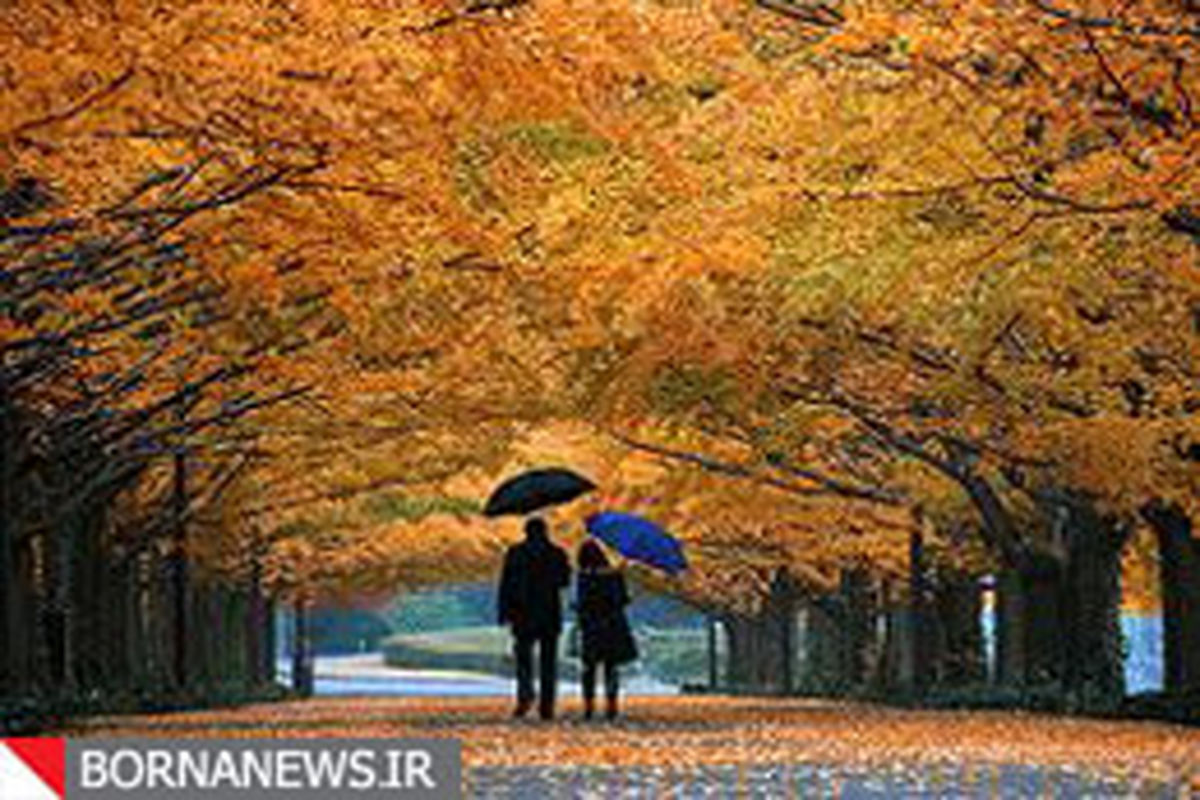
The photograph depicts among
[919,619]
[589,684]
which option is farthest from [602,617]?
[919,619]

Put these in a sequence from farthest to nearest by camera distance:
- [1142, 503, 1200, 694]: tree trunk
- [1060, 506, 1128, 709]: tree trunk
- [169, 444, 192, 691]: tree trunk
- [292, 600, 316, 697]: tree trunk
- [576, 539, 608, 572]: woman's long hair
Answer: [292, 600, 316, 697]: tree trunk → [169, 444, 192, 691]: tree trunk → [1060, 506, 1128, 709]: tree trunk → [1142, 503, 1200, 694]: tree trunk → [576, 539, 608, 572]: woman's long hair

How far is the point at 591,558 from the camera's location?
2480 cm

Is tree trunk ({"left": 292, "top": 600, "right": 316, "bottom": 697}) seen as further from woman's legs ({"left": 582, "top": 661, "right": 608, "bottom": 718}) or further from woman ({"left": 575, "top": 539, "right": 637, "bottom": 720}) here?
woman ({"left": 575, "top": 539, "right": 637, "bottom": 720})

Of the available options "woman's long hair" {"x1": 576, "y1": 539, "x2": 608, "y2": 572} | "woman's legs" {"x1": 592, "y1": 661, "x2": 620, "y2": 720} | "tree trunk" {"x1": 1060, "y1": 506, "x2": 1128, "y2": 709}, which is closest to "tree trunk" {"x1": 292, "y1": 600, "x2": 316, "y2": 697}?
"tree trunk" {"x1": 1060, "y1": 506, "x2": 1128, "y2": 709}

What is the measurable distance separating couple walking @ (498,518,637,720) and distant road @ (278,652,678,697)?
56.7m

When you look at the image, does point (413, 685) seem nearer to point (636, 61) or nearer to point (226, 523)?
point (226, 523)

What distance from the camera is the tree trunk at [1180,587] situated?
27500mm

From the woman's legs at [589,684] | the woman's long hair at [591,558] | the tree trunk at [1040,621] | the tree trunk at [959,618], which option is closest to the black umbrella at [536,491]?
the woman's long hair at [591,558]

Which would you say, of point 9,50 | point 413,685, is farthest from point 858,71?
point 413,685

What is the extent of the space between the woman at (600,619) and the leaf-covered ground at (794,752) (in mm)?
644

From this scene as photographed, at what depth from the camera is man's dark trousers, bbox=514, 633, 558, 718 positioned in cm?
2408

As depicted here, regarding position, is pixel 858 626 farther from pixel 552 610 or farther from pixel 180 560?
pixel 552 610

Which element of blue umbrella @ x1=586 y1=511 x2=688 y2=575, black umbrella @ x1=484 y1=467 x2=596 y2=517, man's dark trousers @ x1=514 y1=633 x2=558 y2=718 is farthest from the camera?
blue umbrella @ x1=586 y1=511 x2=688 y2=575

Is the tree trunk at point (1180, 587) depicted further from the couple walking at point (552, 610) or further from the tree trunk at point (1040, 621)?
the couple walking at point (552, 610)
